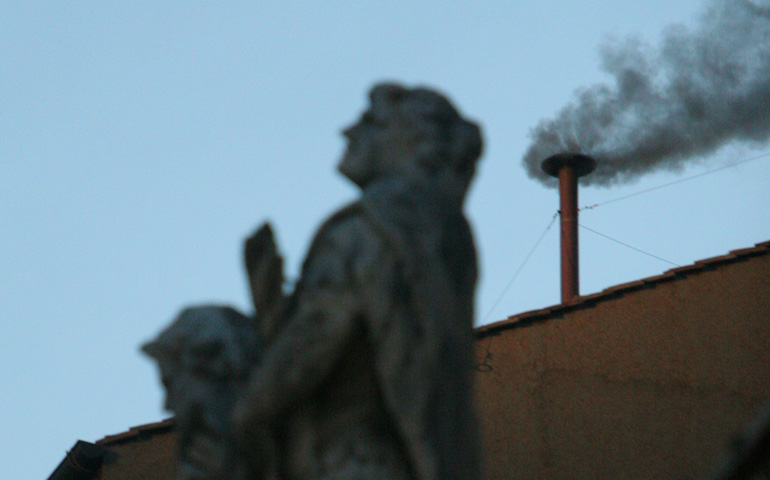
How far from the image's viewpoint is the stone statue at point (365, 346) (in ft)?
12.2

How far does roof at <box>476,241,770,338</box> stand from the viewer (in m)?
15.6

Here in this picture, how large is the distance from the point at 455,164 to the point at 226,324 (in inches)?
34.2

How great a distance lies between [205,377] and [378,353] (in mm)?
682

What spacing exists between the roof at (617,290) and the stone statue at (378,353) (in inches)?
455

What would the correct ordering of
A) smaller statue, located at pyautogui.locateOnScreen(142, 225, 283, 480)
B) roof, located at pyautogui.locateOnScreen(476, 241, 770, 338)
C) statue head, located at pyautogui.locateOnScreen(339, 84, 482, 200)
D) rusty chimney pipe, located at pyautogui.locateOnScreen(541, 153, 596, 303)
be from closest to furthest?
smaller statue, located at pyautogui.locateOnScreen(142, 225, 283, 480), statue head, located at pyautogui.locateOnScreen(339, 84, 482, 200), roof, located at pyautogui.locateOnScreen(476, 241, 770, 338), rusty chimney pipe, located at pyautogui.locateOnScreen(541, 153, 596, 303)

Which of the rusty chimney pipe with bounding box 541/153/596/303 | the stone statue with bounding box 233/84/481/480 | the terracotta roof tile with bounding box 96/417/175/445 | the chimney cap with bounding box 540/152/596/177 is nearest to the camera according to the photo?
the stone statue with bounding box 233/84/481/480

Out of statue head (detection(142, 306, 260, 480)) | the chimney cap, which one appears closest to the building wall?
statue head (detection(142, 306, 260, 480))

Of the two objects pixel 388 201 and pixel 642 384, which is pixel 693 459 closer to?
pixel 642 384

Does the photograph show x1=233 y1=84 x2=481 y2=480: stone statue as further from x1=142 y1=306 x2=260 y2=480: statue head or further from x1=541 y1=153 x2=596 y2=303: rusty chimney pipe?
x1=541 y1=153 x2=596 y2=303: rusty chimney pipe

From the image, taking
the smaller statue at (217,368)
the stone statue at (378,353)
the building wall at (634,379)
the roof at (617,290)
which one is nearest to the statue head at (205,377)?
the smaller statue at (217,368)

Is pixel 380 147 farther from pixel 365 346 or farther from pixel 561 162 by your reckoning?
pixel 561 162

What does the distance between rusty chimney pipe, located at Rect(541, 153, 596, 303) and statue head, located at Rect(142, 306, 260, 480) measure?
1820 centimetres

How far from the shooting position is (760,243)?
16.0 metres

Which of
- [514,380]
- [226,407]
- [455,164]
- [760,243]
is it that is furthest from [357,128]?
[760,243]
